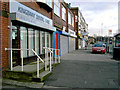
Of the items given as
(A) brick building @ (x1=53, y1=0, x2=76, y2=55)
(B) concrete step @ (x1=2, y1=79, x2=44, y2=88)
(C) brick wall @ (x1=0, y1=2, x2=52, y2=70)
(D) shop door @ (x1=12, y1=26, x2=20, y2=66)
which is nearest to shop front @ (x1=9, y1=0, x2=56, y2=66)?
(D) shop door @ (x1=12, y1=26, x2=20, y2=66)

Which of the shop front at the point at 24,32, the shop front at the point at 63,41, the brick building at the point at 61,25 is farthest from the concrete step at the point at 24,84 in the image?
the shop front at the point at 63,41

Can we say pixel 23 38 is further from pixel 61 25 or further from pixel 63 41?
pixel 63 41

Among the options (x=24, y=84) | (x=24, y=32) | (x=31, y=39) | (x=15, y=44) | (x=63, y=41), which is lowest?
(x=24, y=84)

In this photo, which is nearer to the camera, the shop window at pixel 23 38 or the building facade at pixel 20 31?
the building facade at pixel 20 31

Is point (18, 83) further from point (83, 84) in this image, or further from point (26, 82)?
point (83, 84)

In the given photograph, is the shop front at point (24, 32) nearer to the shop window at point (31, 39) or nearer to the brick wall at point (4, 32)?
the shop window at point (31, 39)

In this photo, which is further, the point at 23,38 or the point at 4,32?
the point at 23,38

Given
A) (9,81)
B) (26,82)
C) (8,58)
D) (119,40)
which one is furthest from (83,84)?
(119,40)

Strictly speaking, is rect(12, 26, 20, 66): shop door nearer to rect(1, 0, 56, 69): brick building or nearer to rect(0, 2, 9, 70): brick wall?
rect(1, 0, 56, 69): brick building

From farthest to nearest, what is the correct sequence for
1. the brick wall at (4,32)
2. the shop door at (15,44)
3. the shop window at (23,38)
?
the shop window at (23,38)
the shop door at (15,44)
the brick wall at (4,32)

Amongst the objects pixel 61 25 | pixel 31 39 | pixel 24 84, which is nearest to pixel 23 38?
pixel 31 39

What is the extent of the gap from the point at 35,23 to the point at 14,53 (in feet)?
7.78

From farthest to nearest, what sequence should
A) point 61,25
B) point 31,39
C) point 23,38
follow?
point 61,25, point 31,39, point 23,38

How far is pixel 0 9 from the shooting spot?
5762 mm
